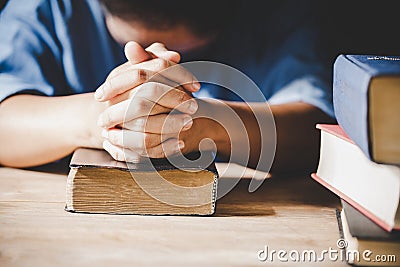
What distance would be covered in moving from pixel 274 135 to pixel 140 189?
0.31 metres

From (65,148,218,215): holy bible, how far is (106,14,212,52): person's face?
0.49 m

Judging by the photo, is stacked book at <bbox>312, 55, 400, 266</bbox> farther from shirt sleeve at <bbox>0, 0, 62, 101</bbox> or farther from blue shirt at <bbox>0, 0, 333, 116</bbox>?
shirt sleeve at <bbox>0, 0, 62, 101</bbox>

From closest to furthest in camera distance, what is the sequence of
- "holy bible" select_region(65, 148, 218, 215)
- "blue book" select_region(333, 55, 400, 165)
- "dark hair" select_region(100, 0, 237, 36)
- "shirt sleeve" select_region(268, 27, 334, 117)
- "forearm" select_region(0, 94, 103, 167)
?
"blue book" select_region(333, 55, 400, 165), "holy bible" select_region(65, 148, 218, 215), "forearm" select_region(0, 94, 103, 167), "shirt sleeve" select_region(268, 27, 334, 117), "dark hair" select_region(100, 0, 237, 36)

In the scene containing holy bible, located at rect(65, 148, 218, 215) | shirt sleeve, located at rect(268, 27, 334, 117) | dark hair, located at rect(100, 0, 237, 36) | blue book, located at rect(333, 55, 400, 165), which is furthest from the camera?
dark hair, located at rect(100, 0, 237, 36)

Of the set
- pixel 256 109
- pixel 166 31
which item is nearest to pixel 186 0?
pixel 166 31

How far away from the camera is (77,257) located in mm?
580

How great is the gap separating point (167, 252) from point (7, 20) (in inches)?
27.5

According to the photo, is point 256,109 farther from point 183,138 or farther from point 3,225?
point 3,225

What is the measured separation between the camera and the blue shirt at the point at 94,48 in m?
1.08

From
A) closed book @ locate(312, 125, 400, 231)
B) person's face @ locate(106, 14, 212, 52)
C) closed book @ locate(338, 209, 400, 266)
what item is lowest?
person's face @ locate(106, 14, 212, 52)

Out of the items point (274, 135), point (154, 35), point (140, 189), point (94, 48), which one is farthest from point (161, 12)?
point (140, 189)

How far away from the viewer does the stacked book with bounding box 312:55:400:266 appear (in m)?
0.56

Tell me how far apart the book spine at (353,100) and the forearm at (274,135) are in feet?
0.66

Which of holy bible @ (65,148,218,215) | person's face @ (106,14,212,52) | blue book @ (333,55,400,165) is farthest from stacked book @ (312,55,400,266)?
person's face @ (106,14,212,52)
